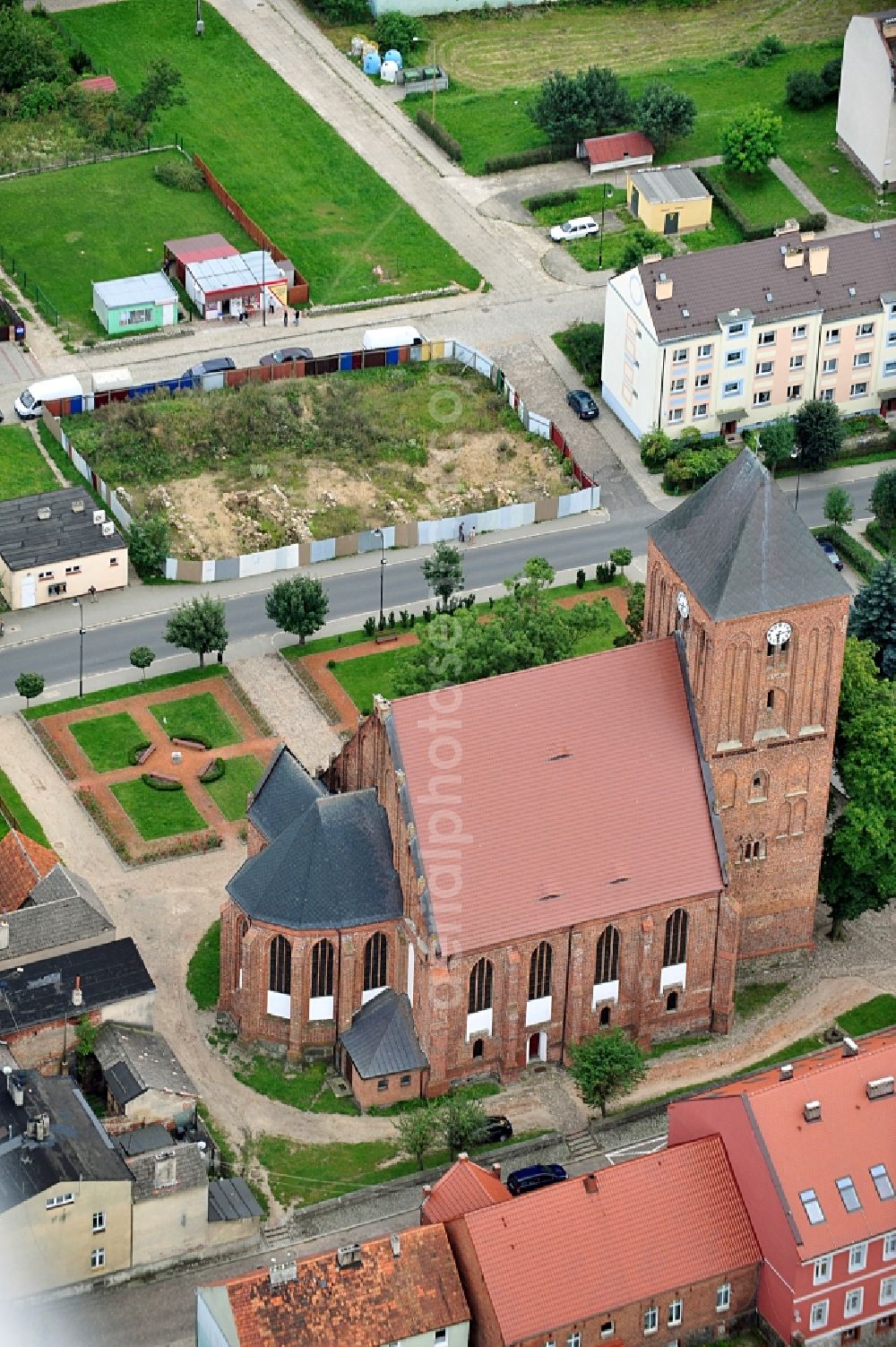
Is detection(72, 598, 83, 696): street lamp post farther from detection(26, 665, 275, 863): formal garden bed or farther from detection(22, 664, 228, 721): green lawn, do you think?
detection(26, 665, 275, 863): formal garden bed

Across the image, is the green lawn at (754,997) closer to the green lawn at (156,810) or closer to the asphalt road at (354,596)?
the green lawn at (156,810)

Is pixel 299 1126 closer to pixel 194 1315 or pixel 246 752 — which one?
pixel 194 1315

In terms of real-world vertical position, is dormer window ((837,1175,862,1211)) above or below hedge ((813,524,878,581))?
above

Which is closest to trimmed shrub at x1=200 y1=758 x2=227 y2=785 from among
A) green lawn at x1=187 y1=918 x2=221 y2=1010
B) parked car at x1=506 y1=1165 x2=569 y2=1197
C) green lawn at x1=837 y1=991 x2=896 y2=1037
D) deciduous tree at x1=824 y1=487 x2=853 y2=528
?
green lawn at x1=187 y1=918 x2=221 y2=1010

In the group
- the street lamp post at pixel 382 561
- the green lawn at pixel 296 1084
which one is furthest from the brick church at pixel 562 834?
the street lamp post at pixel 382 561

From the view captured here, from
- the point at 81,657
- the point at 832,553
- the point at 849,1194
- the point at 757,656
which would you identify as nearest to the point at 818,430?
the point at 832,553

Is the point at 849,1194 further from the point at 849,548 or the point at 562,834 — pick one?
the point at 849,548
